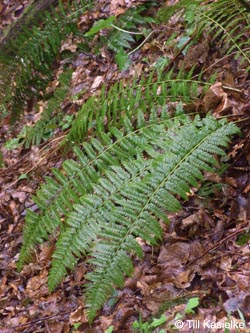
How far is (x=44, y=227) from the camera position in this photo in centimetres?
222

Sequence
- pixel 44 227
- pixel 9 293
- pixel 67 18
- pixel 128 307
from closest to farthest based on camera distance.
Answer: pixel 44 227 < pixel 128 307 < pixel 67 18 < pixel 9 293

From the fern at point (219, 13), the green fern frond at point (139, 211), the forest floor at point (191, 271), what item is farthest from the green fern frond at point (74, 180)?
the fern at point (219, 13)

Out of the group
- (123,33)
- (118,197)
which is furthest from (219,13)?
(118,197)

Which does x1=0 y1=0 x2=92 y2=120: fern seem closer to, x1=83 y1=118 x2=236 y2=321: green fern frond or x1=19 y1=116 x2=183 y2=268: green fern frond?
x1=19 y1=116 x2=183 y2=268: green fern frond

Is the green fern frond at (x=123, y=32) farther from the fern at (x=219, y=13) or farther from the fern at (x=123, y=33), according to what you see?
the fern at (x=219, y=13)

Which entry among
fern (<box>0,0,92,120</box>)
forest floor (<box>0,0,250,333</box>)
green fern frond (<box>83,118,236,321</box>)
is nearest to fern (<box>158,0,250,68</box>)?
forest floor (<box>0,0,250,333</box>)

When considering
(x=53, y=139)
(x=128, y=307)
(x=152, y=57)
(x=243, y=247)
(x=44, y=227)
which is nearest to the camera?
(x=44, y=227)

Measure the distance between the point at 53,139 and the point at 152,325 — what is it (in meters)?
2.32

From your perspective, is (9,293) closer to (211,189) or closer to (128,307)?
(128,307)

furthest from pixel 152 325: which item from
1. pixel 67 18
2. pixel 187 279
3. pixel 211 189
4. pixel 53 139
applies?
pixel 53 139

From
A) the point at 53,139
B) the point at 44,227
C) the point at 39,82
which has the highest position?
the point at 39,82

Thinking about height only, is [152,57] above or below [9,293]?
above

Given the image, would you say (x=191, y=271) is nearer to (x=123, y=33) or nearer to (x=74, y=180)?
(x=74, y=180)

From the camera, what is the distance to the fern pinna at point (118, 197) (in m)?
2.01
